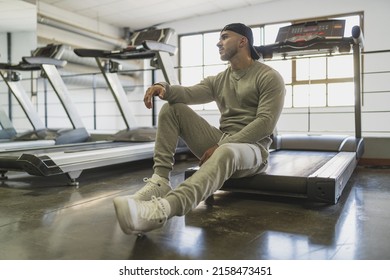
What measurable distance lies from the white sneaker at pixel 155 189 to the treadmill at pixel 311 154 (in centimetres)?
52

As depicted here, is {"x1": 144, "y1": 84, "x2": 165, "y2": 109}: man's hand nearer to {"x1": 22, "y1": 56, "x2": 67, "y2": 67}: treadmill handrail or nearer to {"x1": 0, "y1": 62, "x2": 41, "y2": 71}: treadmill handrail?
{"x1": 22, "y1": 56, "x2": 67, "y2": 67}: treadmill handrail

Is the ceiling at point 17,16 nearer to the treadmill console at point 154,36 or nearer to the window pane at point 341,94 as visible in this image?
the treadmill console at point 154,36

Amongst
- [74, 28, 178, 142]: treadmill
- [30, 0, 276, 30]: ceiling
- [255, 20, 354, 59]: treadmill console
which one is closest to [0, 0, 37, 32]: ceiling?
[30, 0, 276, 30]: ceiling

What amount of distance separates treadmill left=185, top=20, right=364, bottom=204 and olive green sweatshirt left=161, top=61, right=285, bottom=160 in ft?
0.87

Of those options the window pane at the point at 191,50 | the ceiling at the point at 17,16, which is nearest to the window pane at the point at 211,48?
the window pane at the point at 191,50

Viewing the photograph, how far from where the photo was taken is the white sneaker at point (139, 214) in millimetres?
1404

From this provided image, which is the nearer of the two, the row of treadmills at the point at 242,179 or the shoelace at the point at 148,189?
the shoelace at the point at 148,189

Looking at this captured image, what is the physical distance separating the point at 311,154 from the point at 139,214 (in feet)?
7.89

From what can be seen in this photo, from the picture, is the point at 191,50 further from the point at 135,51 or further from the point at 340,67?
the point at 135,51

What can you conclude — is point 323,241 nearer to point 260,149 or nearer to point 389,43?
point 260,149

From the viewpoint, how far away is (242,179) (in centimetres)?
229

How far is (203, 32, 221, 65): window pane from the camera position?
8.34 meters
